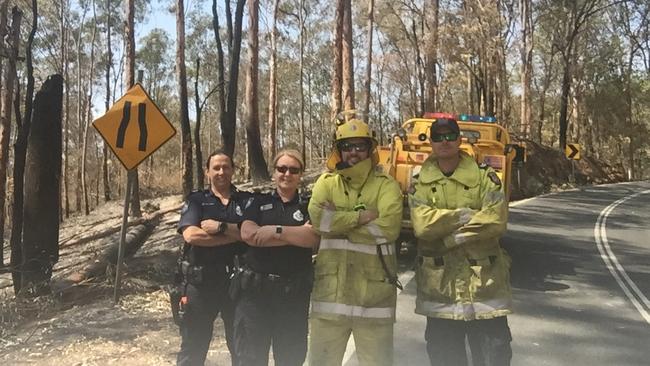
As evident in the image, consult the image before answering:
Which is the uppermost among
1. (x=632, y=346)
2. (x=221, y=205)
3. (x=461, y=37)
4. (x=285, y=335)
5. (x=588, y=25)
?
(x=588, y=25)

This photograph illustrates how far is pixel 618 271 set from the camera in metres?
9.85

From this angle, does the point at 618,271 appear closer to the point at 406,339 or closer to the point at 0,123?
the point at 406,339

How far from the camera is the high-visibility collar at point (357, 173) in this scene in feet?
11.4

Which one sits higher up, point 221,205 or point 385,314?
point 221,205

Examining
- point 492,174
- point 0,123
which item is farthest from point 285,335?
point 0,123

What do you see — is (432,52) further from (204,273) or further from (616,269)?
(204,273)

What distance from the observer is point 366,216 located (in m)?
3.37

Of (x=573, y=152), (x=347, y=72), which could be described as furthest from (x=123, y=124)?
(x=573, y=152)

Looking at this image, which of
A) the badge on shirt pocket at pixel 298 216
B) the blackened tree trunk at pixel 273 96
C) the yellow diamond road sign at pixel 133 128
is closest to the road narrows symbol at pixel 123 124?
the yellow diamond road sign at pixel 133 128

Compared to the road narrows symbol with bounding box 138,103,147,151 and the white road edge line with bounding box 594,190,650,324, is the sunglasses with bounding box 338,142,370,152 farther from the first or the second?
the white road edge line with bounding box 594,190,650,324

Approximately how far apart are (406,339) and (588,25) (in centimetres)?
4649

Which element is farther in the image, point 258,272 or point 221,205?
point 221,205

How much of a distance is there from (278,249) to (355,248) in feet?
1.88

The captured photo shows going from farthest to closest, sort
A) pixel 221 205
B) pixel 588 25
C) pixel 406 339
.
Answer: pixel 588 25, pixel 406 339, pixel 221 205
